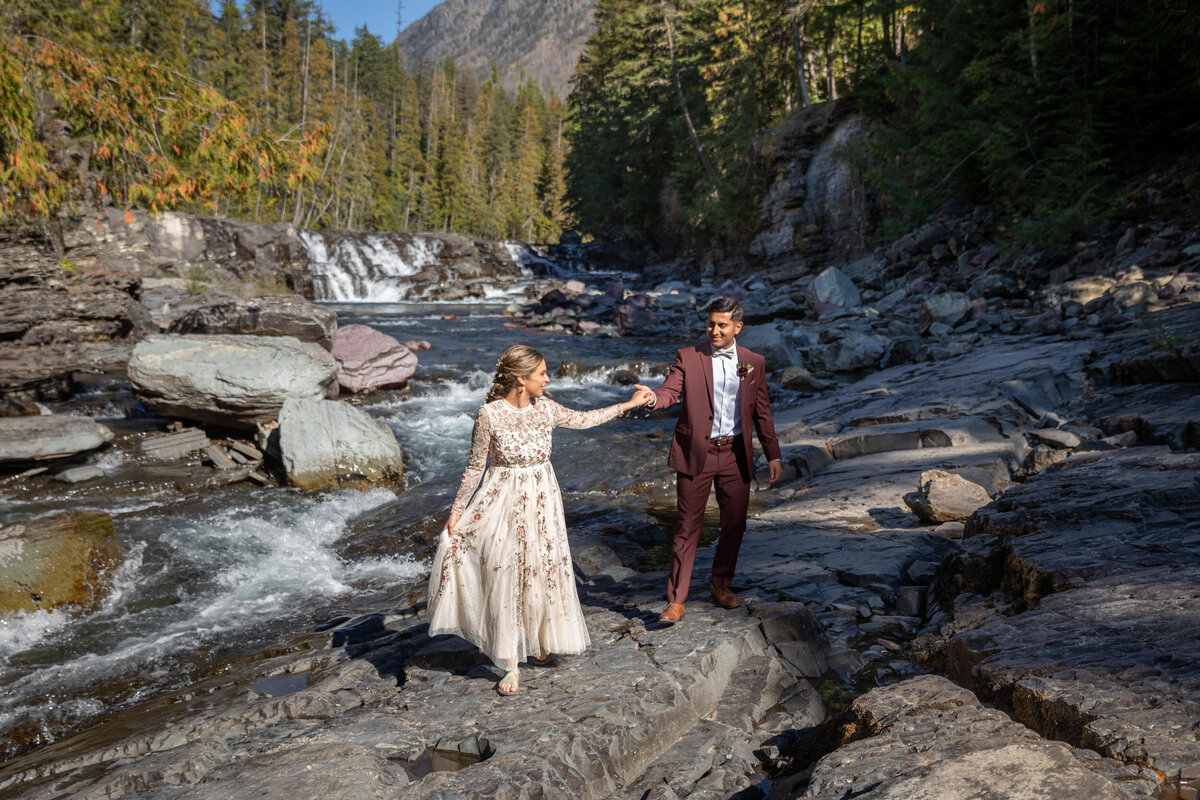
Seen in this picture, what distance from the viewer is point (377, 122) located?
6612 cm

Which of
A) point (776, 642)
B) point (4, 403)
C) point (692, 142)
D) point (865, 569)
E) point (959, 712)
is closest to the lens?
point (959, 712)

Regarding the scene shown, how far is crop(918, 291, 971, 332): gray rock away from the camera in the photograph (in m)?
15.0

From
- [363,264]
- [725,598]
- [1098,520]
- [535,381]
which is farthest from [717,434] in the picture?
[363,264]

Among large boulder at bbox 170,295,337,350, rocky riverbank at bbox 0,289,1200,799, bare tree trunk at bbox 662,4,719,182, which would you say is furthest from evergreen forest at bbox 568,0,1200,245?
large boulder at bbox 170,295,337,350

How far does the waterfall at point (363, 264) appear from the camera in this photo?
32.2m

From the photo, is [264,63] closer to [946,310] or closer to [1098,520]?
[946,310]

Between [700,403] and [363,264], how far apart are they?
3288cm

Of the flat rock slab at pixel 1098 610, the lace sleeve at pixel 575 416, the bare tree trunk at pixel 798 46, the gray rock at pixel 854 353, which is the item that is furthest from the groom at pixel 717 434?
the bare tree trunk at pixel 798 46

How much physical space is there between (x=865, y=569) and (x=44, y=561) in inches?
279

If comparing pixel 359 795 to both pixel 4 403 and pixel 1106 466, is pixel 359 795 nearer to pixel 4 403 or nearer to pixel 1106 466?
pixel 1106 466

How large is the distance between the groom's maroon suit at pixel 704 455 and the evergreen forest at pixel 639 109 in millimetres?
3980

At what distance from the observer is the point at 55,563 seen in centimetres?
659

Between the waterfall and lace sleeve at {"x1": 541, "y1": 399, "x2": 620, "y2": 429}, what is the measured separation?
29566 mm

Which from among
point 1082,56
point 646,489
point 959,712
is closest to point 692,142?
point 1082,56
